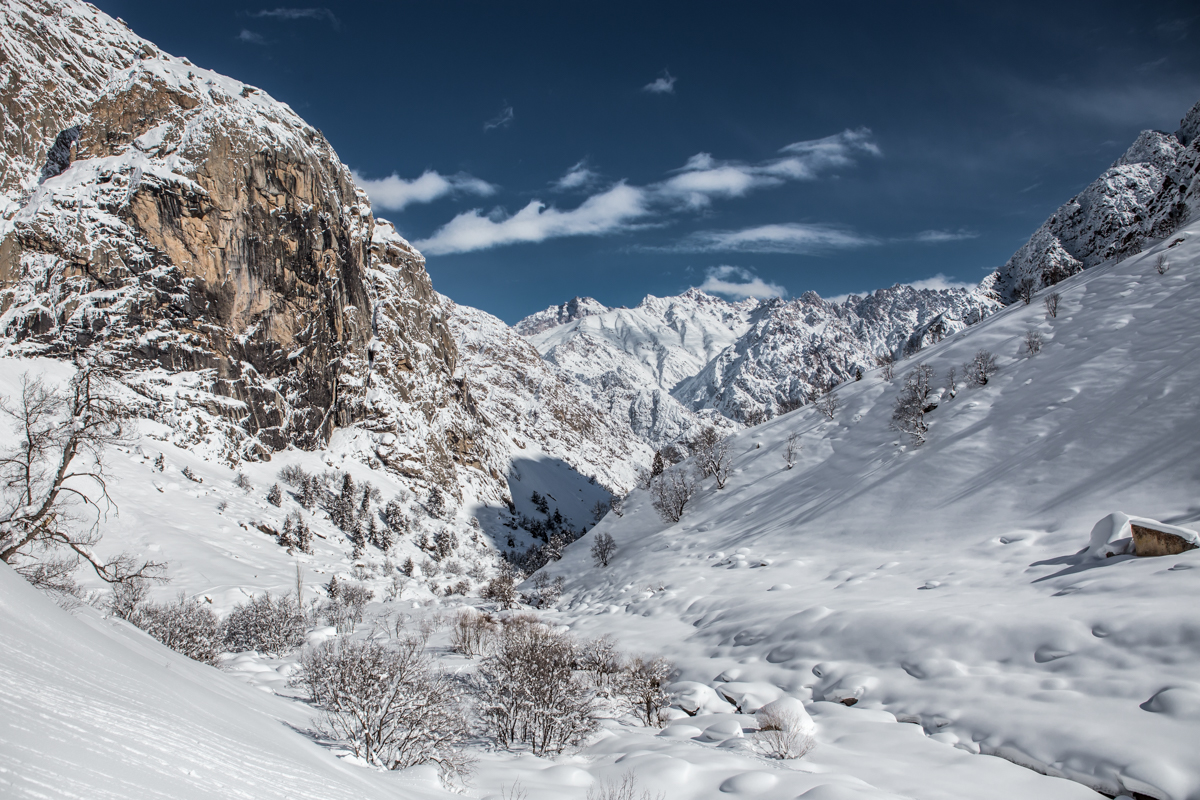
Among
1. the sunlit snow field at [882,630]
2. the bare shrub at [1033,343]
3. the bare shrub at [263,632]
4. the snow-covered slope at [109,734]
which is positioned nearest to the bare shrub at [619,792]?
the sunlit snow field at [882,630]

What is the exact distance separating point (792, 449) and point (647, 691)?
39411mm

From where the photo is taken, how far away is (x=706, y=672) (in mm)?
18547

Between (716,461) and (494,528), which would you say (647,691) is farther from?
(494,528)

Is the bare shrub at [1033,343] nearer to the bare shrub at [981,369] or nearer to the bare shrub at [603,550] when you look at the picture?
the bare shrub at [981,369]

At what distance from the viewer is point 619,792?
304 inches

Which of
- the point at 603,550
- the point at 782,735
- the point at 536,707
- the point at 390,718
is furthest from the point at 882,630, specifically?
the point at 603,550

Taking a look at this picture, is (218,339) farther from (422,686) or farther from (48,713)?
(48,713)

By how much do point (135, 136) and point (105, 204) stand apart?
1496 cm

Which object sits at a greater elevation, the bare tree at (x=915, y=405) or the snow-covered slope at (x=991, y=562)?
the bare tree at (x=915, y=405)

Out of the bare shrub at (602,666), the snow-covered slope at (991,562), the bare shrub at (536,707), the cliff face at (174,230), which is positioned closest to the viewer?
the snow-covered slope at (991,562)

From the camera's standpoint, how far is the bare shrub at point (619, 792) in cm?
707

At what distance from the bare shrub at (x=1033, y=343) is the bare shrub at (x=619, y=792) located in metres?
51.5

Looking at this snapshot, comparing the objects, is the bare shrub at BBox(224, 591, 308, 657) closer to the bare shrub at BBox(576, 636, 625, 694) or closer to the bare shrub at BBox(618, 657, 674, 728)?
the bare shrub at BBox(576, 636, 625, 694)

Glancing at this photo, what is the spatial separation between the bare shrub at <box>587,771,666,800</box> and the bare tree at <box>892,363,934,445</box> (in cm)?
3888
